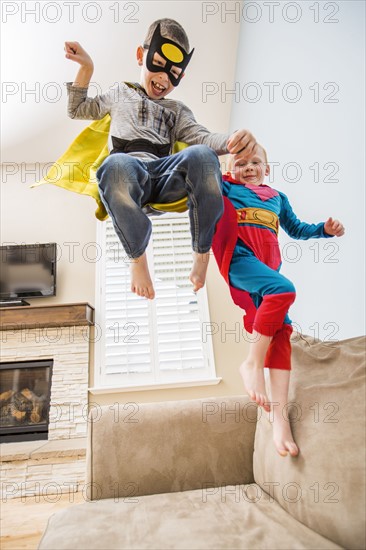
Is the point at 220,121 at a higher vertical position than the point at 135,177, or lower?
higher

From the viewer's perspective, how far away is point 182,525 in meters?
1.10

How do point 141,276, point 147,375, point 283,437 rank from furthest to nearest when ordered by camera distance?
1. point 147,375
2. point 141,276
3. point 283,437

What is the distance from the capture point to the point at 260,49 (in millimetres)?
3100

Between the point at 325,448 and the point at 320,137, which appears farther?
the point at 320,137

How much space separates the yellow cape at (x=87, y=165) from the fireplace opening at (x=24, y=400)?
2.77 meters

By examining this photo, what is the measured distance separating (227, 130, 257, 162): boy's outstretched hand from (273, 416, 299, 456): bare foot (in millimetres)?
766

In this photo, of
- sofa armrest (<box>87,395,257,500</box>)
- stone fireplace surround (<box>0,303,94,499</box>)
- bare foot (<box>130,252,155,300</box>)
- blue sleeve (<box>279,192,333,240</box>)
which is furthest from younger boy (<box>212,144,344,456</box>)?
stone fireplace surround (<box>0,303,94,499</box>)

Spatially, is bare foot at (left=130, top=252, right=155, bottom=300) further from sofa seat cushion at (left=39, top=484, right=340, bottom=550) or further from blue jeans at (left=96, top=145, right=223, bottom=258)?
sofa seat cushion at (left=39, top=484, right=340, bottom=550)

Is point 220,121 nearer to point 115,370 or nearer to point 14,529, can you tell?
point 115,370

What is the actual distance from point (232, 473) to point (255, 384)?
479mm

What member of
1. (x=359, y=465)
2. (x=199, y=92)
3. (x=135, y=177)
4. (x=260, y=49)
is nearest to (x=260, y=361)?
(x=359, y=465)

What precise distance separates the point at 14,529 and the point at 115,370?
1622 millimetres

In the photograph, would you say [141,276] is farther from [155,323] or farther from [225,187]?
[155,323]

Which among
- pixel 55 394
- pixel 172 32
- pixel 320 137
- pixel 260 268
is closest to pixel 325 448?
pixel 260 268
